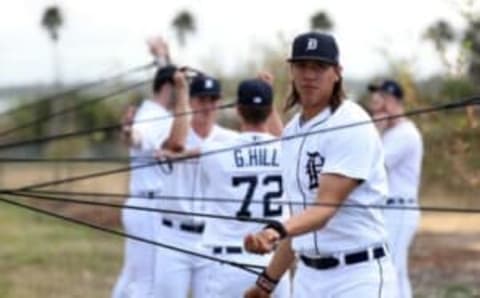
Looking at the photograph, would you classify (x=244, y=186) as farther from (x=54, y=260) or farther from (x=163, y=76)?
(x=54, y=260)

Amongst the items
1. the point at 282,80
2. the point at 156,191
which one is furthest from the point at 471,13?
the point at 282,80

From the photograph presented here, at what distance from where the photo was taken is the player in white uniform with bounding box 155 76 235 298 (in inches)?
374

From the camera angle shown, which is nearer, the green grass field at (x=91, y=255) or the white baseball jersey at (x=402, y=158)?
the white baseball jersey at (x=402, y=158)

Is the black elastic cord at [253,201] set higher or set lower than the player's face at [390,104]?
lower

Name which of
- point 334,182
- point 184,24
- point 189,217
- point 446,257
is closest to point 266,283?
point 334,182

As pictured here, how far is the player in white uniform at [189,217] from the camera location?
951cm

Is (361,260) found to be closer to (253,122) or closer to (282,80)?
(253,122)

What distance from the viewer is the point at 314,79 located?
6461 millimetres

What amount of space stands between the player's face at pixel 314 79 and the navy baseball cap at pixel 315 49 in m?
0.03

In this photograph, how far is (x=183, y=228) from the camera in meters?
9.90

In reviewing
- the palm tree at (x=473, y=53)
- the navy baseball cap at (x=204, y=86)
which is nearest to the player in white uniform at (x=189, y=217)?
the navy baseball cap at (x=204, y=86)

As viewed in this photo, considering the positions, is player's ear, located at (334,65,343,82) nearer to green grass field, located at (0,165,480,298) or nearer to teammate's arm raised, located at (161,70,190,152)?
teammate's arm raised, located at (161,70,190,152)

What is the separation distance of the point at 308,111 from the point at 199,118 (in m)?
3.31

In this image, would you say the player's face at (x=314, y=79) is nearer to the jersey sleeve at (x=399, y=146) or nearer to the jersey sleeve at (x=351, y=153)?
the jersey sleeve at (x=351, y=153)
